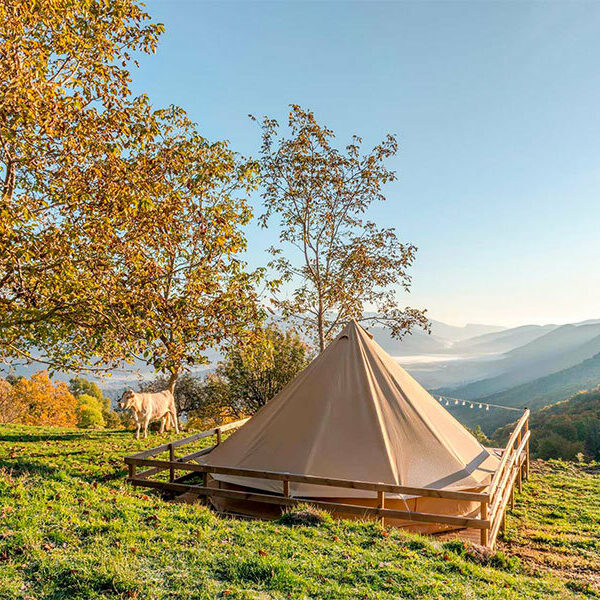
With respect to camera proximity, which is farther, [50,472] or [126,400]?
[126,400]

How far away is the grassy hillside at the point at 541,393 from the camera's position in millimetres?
67469

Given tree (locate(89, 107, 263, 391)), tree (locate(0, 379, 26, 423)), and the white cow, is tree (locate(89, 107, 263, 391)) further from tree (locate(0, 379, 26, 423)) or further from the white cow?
tree (locate(0, 379, 26, 423))

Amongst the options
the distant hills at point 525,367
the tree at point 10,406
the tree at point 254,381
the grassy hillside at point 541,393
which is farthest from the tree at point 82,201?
the distant hills at point 525,367

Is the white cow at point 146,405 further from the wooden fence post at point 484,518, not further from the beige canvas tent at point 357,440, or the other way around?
the wooden fence post at point 484,518

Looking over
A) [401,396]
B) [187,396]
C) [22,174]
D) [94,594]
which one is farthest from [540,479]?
[187,396]

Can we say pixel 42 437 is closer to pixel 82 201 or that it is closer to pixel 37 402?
pixel 82 201

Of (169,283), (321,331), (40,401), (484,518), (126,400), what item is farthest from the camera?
(40,401)

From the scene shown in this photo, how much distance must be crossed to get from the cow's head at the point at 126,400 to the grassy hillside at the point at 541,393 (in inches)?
2215

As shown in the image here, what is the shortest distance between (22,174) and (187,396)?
2431 centimetres

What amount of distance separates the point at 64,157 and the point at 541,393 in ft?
308

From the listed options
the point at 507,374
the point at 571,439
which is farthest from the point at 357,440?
the point at 507,374

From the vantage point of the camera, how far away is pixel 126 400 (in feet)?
47.0

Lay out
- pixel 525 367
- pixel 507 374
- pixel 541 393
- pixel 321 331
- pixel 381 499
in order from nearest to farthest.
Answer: pixel 381 499 < pixel 321 331 < pixel 541 393 < pixel 507 374 < pixel 525 367

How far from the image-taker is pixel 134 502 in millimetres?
6621
